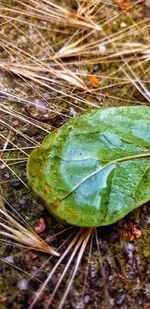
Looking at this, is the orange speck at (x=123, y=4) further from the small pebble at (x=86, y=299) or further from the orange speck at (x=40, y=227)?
the small pebble at (x=86, y=299)

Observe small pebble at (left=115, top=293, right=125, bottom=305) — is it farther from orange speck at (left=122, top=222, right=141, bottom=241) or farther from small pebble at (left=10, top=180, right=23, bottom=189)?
small pebble at (left=10, top=180, right=23, bottom=189)

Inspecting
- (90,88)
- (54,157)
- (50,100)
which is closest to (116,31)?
(90,88)

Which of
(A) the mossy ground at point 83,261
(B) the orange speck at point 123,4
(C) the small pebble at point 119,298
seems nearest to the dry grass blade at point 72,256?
(A) the mossy ground at point 83,261

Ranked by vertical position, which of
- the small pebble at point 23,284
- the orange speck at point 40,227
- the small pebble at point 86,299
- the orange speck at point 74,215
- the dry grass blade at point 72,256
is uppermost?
the orange speck at point 40,227

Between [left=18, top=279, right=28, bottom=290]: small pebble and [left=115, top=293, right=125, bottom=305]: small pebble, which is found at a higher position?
[left=18, top=279, right=28, bottom=290]: small pebble

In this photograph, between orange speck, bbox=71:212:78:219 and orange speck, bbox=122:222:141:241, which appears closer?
orange speck, bbox=71:212:78:219

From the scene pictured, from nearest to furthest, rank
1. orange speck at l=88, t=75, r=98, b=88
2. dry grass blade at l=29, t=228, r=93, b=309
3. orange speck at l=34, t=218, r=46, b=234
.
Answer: dry grass blade at l=29, t=228, r=93, b=309
orange speck at l=34, t=218, r=46, b=234
orange speck at l=88, t=75, r=98, b=88

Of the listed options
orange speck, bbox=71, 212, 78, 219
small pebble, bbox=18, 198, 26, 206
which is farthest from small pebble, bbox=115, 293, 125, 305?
small pebble, bbox=18, 198, 26, 206

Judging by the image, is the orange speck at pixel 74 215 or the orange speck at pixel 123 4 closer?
the orange speck at pixel 74 215

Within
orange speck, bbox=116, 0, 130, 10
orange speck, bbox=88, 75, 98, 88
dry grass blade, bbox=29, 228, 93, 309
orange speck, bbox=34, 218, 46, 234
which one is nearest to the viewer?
dry grass blade, bbox=29, 228, 93, 309
